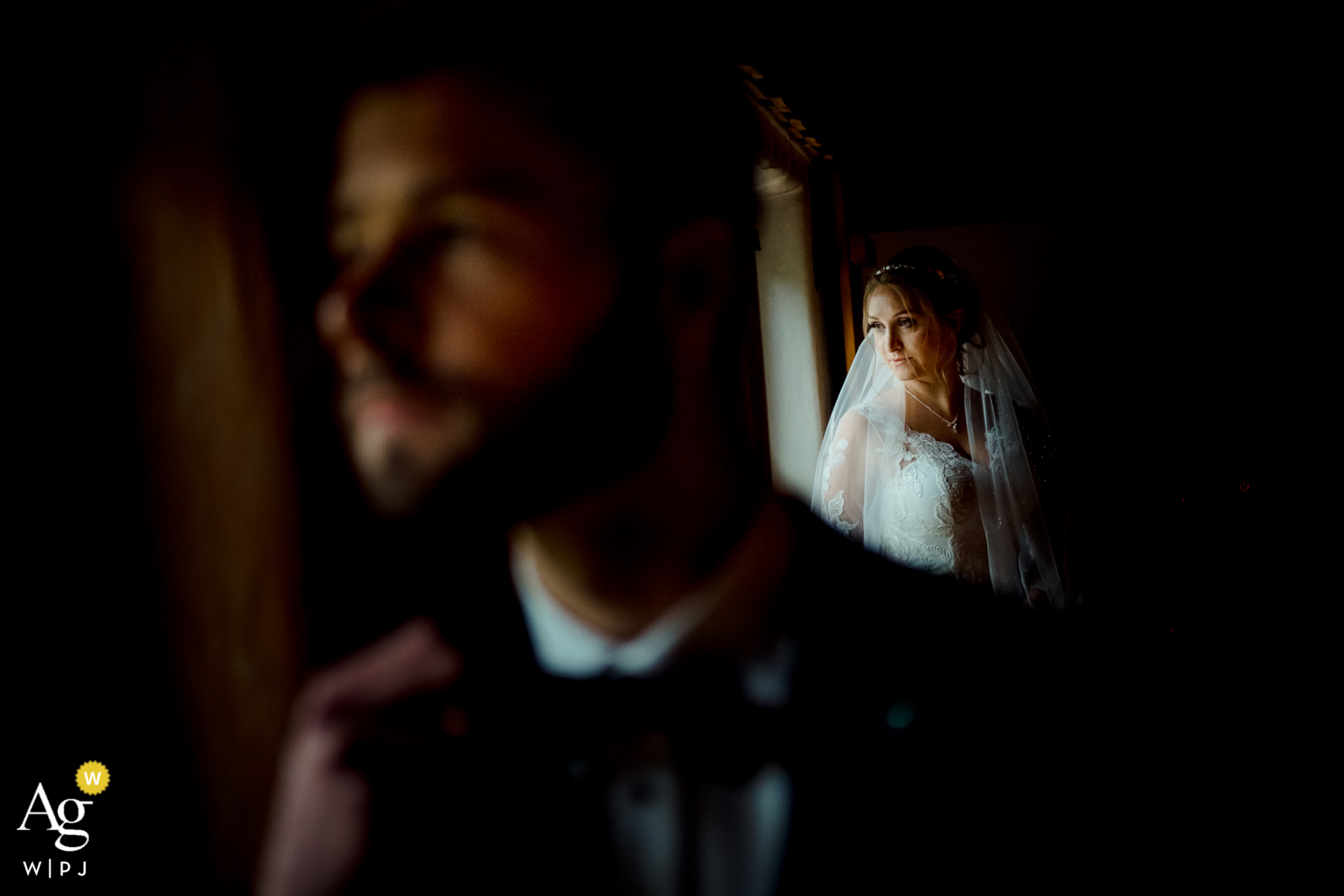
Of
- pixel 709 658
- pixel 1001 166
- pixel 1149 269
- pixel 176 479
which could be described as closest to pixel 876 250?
pixel 1001 166

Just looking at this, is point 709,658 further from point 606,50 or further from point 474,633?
point 606,50

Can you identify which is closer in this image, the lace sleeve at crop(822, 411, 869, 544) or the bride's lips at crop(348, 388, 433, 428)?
the bride's lips at crop(348, 388, 433, 428)

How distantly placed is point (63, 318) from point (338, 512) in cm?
21

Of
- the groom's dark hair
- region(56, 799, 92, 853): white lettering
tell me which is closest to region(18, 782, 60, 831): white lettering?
region(56, 799, 92, 853): white lettering

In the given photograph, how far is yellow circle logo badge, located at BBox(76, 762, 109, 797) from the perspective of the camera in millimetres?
537

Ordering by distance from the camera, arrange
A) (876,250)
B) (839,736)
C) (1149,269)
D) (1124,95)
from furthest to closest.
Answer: (1149,269) → (876,250) → (1124,95) → (839,736)

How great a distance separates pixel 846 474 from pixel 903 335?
0.20m

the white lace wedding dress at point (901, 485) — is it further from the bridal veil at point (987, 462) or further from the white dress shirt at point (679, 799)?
the white dress shirt at point (679, 799)

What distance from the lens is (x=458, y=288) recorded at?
1.62ft

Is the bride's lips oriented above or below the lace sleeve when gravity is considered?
above

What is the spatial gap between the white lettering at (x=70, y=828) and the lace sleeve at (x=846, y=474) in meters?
0.73

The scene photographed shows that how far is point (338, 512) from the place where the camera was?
59cm

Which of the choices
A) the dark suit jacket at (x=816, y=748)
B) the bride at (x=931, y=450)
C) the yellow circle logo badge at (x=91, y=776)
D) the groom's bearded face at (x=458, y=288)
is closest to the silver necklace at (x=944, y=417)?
the bride at (x=931, y=450)

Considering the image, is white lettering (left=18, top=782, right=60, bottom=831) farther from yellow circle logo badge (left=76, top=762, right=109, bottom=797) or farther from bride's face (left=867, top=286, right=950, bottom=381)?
bride's face (left=867, top=286, right=950, bottom=381)
